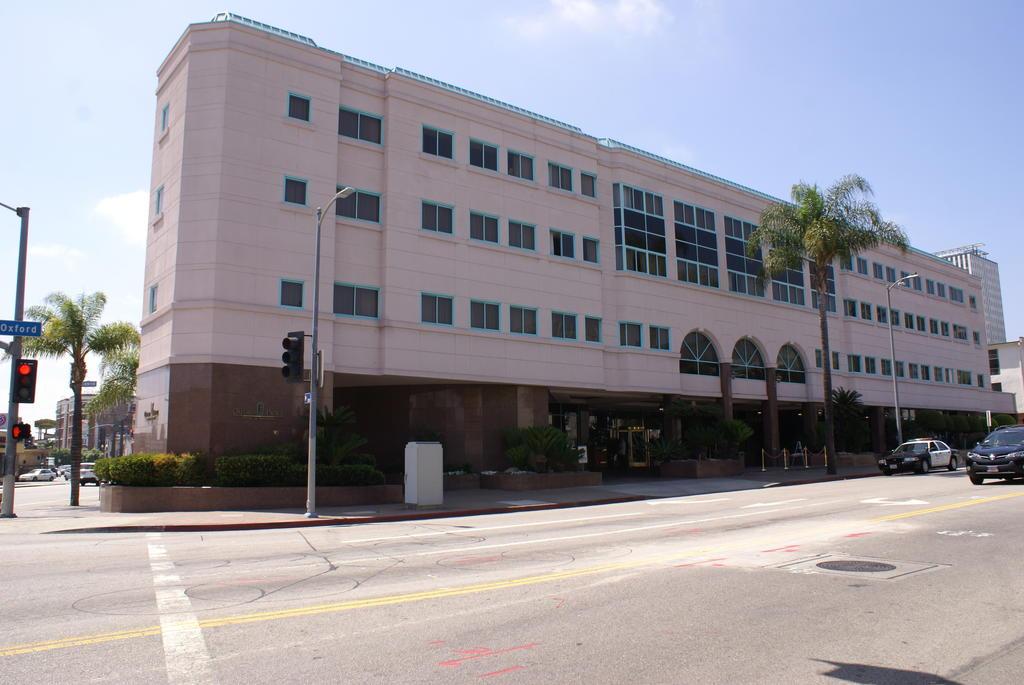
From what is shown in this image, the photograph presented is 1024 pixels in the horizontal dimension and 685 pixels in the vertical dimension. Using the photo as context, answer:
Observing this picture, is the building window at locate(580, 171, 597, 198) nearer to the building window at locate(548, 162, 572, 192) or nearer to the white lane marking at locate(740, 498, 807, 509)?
the building window at locate(548, 162, 572, 192)

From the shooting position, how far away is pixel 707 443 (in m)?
37.2

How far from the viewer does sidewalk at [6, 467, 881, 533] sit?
60.7ft

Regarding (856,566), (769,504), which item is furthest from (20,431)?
(856,566)

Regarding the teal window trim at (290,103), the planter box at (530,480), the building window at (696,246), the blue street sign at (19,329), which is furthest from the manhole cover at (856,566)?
the building window at (696,246)

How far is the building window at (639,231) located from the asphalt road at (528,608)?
78.1 ft

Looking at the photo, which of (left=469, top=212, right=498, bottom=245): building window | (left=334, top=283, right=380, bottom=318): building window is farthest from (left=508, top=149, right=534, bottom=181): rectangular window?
(left=334, top=283, right=380, bottom=318): building window

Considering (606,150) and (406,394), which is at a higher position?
(606,150)

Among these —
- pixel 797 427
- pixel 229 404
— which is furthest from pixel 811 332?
pixel 229 404

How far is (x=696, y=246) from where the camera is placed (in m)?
41.6

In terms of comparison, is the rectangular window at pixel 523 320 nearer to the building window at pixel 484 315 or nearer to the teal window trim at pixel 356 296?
→ the building window at pixel 484 315

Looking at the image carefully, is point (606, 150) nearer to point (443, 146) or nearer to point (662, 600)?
point (443, 146)

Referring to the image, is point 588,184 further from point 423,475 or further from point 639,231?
point 423,475

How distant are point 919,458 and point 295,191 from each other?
30.3 m

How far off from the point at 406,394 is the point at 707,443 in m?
15.0
